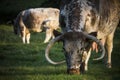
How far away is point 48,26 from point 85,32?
6635mm

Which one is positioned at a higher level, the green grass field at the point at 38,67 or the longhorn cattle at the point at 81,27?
the longhorn cattle at the point at 81,27

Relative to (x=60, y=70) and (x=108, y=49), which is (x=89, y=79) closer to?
(x=60, y=70)

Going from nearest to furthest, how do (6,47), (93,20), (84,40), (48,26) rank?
1. (84,40)
2. (93,20)
3. (6,47)
4. (48,26)

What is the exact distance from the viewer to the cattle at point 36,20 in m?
12.6

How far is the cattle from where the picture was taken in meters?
12.6

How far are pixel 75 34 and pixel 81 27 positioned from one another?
181 mm

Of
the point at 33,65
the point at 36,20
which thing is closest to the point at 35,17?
the point at 36,20

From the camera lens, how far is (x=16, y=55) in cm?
773

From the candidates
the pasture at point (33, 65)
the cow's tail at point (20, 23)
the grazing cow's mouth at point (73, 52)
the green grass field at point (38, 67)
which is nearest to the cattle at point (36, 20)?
the cow's tail at point (20, 23)

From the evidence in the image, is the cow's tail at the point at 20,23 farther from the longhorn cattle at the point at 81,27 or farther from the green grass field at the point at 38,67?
the longhorn cattle at the point at 81,27

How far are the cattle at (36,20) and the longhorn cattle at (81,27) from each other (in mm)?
5629

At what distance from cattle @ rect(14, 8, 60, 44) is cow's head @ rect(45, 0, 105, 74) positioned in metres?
6.18

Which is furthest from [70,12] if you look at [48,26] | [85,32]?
[48,26]

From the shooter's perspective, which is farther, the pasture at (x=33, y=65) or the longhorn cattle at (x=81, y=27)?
the pasture at (x=33, y=65)
